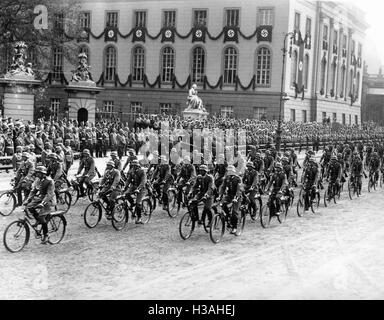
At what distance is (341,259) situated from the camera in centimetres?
1319

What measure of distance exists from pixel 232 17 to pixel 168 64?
726 cm

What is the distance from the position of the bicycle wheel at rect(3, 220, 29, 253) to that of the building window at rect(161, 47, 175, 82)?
4271 cm

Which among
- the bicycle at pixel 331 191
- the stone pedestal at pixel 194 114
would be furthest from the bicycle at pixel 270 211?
the stone pedestal at pixel 194 114

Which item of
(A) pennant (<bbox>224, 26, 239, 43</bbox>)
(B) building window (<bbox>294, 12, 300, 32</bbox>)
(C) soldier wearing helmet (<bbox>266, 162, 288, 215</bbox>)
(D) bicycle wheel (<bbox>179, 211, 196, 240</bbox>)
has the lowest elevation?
(D) bicycle wheel (<bbox>179, 211, 196, 240</bbox>)

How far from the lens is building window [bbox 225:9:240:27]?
5166 centimetres

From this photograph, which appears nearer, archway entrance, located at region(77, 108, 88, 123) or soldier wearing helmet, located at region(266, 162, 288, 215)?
soldier wearing helmet, located at region(266, 162, 288, 215)

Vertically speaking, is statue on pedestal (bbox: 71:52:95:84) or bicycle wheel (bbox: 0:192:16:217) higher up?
statue on pedestal (bbox: 71:52:95:84)

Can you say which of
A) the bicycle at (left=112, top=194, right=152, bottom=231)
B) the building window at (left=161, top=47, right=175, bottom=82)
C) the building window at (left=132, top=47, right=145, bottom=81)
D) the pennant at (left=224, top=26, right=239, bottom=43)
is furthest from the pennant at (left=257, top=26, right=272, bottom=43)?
the bicycle at (left=112, top=194, right=152, bottom=231)

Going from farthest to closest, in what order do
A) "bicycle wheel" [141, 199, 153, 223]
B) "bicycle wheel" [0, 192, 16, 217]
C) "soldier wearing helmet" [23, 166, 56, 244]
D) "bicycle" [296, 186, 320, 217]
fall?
"bicycle" [296, 186, 320, 217] → "bicycle wheel" [141, 199, 153, 223] → "bicycle wheel" [0, 192, 16, 217] → "soldier wearing helmet" [23, 166, 56, 244]

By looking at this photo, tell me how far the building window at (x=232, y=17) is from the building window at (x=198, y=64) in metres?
3.31

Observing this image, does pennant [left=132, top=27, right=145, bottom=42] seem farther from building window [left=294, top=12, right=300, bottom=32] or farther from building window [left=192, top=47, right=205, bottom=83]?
building window [left=294, top=12, right=300, bottom=32]

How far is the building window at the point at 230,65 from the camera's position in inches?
2067

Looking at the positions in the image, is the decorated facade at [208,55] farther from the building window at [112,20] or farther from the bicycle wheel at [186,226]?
the bicycle wheel at [186,226]
